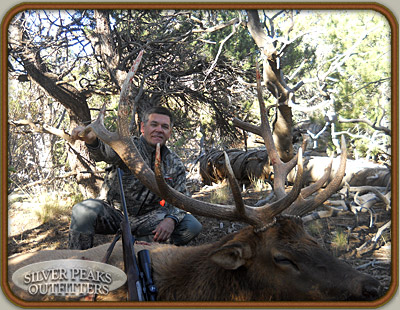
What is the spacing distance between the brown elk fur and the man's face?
1.88 meters

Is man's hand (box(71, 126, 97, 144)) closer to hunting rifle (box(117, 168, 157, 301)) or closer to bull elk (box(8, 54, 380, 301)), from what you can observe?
bull elk (box(8, 54, 380, 301))

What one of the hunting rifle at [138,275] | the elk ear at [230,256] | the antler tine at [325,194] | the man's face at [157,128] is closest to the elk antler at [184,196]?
the elk ear at [230,256]

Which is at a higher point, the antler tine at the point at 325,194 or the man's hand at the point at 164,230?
the antler tine at the point at 325,194

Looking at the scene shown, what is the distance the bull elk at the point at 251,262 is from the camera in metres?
2.27

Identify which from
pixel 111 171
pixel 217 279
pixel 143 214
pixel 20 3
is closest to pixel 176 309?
pixel 217 279

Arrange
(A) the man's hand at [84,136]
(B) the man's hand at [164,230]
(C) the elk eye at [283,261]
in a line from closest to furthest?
(C) the elk eye at [283,261]
(A) the man's hand at [84,136]
(B) the man's hand at [164,230]

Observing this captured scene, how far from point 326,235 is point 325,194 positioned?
256 cm

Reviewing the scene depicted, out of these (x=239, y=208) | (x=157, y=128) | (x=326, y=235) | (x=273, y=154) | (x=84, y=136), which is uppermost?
(x=157, y=128)

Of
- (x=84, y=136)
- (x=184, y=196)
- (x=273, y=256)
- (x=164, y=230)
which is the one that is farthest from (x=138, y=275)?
(x=84, y=136)

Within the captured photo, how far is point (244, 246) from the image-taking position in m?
2.43

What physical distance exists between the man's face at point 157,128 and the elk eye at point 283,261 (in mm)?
2315

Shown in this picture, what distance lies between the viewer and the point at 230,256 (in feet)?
7.81

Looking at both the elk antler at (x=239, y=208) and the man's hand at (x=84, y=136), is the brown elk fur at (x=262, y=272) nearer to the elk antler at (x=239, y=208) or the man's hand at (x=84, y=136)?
the elk antler at (x=239, y=208)

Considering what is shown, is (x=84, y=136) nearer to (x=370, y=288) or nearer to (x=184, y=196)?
(x=184, y=196)
